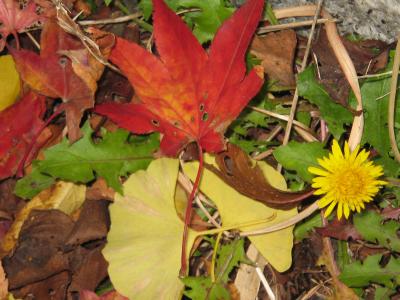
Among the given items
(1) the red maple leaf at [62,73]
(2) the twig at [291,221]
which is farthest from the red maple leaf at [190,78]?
(2) the twig at [291,221]

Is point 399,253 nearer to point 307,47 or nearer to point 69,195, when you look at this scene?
point 307,47

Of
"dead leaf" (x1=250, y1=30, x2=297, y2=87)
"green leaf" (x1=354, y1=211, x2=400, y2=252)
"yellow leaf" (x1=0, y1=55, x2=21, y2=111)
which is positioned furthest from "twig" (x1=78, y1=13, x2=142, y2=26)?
"green leaf" (x1=354, y1=211, x2=400, y2=252)

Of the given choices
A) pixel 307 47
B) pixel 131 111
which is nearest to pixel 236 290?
pixel 131 111

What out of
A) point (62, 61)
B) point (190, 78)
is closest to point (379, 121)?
point (190, 78)

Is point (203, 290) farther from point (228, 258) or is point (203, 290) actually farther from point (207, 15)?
point (207, 15)

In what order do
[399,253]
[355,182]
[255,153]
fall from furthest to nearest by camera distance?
[255,153], [399,253], [355,182]

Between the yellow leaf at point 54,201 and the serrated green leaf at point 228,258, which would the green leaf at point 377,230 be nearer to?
the serrated green leaf at point 228,258

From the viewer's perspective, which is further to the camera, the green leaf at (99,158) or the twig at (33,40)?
the twig at (33,40)
